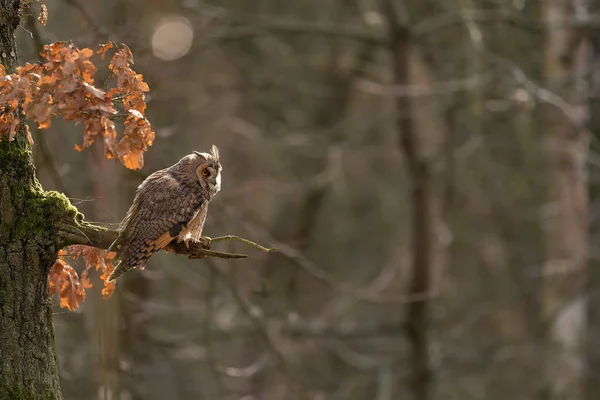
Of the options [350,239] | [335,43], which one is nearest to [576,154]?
[335,43]

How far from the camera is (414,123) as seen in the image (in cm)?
1134

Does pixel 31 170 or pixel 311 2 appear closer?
pixel 31 170

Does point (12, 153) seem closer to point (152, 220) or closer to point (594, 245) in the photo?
point (152, 220)

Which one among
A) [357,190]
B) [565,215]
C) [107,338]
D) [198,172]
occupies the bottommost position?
[107,338]

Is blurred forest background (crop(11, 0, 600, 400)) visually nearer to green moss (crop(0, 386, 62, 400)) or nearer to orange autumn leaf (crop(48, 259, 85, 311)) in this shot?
orange autumn leaf (crop(48, 259, 85, 311))

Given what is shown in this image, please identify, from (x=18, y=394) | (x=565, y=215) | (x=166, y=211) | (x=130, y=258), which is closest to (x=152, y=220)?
(x=166, y=211)

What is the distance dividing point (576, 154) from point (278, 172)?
595 cm

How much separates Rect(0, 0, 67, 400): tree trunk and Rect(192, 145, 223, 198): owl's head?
2.36ft

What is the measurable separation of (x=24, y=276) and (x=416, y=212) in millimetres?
8434

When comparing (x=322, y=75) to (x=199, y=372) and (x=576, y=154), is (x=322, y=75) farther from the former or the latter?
(x=199, y=372)

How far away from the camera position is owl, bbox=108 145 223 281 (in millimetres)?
3775

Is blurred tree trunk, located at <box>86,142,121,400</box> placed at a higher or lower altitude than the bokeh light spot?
lower

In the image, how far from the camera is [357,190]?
56.4 feet

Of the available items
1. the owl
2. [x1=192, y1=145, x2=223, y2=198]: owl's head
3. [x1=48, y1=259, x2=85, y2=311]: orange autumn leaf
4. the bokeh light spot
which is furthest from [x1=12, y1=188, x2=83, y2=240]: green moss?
the bokeh light spot
